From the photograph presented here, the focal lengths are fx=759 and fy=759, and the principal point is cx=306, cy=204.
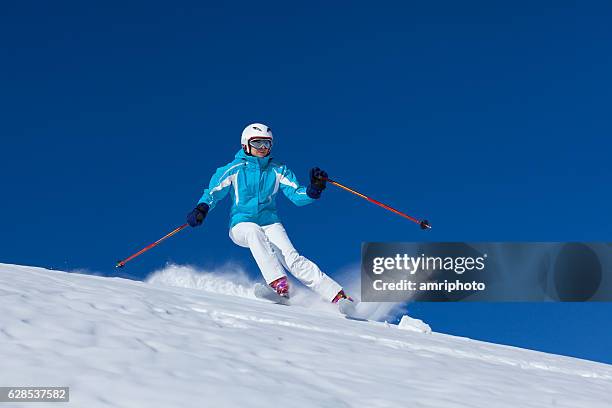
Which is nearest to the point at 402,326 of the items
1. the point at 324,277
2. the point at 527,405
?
the point at 324,277

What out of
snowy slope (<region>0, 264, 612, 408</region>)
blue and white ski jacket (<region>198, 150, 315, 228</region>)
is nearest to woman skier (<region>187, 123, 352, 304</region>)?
blue and white ski jacket (<region>198, 150, 315, 228</region>)

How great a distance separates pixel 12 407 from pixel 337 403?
1480mm

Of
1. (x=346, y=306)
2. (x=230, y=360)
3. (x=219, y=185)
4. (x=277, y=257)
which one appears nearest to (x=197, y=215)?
(x=219, y=185)

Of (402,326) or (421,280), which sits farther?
(421,280)

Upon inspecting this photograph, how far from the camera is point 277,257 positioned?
28.3 feet

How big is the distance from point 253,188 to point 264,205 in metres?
0.24

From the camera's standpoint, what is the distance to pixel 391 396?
390 centimetres

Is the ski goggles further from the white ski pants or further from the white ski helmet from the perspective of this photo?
the white ski pants

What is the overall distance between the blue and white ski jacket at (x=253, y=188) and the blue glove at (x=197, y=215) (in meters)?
0.12

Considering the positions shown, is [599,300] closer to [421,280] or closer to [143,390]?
[421,280]

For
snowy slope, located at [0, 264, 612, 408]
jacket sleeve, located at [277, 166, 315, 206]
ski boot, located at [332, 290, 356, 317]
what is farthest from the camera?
jacket sleeve, located at [277, 166, 315, 206]

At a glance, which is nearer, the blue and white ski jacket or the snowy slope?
the snowy slope

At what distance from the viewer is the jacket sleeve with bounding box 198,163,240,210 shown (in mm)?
8891

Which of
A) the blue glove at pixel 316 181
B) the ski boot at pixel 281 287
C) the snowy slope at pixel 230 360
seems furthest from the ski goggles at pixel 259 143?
the snowy slope at pixel 230 360
